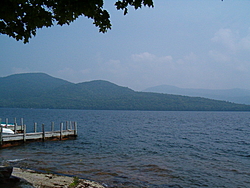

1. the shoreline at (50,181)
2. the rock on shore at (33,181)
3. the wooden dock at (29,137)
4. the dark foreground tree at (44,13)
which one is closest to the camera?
the dark foreground tree at (44,13)

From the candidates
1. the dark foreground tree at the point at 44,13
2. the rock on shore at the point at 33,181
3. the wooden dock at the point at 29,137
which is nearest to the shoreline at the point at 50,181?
the rock on shore at the point at 33,181

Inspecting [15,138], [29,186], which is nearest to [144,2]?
[29,186]

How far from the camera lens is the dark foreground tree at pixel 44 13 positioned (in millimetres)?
6363

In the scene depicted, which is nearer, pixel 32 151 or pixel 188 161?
pixel 188 161

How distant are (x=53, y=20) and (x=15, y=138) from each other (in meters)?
18.9

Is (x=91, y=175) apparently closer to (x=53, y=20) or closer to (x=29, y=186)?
(x=29, y=186)

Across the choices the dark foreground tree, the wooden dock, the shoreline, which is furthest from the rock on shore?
the wooden dock

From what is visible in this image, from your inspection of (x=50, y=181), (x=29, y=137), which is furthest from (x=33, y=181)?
(x=29, y=137)

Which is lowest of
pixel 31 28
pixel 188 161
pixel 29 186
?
pixel 188 161

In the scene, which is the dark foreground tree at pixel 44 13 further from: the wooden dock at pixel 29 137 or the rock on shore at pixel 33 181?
the wooden dock at pixel 29 137

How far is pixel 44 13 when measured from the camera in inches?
305

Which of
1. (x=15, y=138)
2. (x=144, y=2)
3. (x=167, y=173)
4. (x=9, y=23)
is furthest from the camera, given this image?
(x=15, y=138)

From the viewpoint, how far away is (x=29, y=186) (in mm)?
9289

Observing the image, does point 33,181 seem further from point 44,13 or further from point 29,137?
point 29,137
